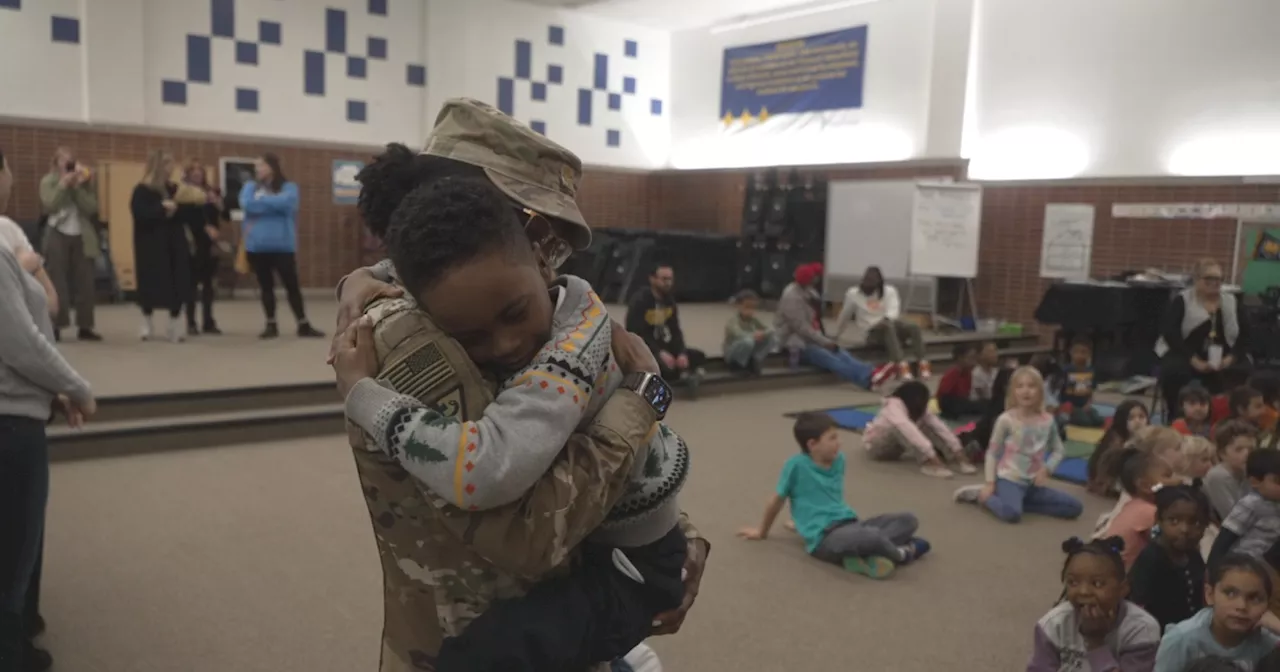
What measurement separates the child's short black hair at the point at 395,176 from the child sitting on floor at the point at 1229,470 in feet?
10.6

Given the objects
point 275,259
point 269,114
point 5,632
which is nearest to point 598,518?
point 5,632

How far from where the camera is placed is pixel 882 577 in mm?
3799

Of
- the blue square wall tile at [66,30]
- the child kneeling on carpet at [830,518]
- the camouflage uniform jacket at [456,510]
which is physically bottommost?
the child kneeling on carpet at [830,518]

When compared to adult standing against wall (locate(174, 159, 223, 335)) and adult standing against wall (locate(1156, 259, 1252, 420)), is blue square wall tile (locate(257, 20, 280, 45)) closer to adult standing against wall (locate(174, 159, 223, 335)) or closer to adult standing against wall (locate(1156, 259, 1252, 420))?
adult standing against wall (locate(174, 159, 223, 335))

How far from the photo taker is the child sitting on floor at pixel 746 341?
8.02 metres

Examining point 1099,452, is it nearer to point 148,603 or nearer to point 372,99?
point 148,603

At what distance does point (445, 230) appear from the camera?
36.4 inches

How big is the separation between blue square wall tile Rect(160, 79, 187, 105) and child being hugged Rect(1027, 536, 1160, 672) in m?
11.3

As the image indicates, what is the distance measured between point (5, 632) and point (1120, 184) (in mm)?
10798

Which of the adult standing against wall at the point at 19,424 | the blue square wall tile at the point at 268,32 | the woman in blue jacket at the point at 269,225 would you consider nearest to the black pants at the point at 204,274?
the woman in blue jacket at the point at 269,225

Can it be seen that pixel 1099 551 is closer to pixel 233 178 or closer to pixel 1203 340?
pixel 1203 340

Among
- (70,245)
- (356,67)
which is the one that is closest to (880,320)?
(70,245)

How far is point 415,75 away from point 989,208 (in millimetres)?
7675

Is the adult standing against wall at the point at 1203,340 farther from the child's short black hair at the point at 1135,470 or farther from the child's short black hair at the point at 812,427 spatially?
the child's short black hair at the point at 812,427
